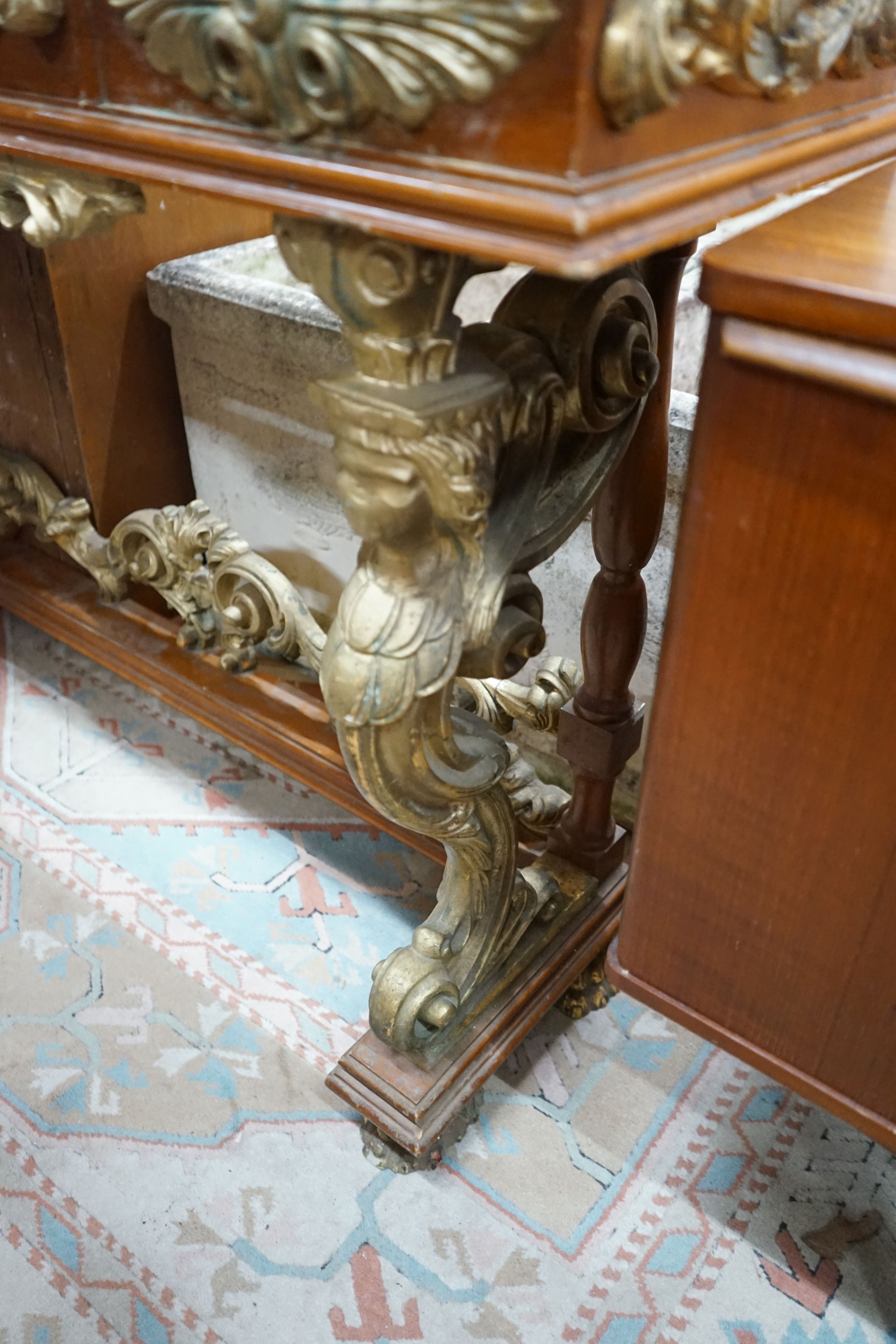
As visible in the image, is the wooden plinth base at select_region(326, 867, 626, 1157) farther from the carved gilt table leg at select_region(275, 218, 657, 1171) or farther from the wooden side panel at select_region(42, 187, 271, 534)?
the wooden side panel at select_region(42, 187, 271, 534)

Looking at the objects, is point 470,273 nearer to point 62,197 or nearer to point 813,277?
point 813,277

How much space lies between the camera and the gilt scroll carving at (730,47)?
1.16ft

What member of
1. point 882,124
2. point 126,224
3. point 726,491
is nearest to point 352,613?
point 726,491

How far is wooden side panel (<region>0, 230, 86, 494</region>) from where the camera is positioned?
1255 mm

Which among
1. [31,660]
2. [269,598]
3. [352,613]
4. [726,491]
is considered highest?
[726,491]

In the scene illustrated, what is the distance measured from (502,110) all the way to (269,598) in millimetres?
796

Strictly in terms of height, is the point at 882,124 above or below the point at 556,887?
above

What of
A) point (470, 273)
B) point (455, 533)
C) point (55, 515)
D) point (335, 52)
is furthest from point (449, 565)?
point (55, 515)

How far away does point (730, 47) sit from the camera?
0.42 metres

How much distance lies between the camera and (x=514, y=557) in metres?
0.63

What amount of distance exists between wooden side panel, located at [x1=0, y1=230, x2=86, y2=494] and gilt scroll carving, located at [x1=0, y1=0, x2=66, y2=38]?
762 mm

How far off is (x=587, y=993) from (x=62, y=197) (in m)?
0.85

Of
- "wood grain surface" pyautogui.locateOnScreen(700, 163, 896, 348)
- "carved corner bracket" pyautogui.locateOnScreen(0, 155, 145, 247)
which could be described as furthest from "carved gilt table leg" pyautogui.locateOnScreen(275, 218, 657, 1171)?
"carved corner bracket" pyautogui.locateOnScreen(0, 155, 145, 247)

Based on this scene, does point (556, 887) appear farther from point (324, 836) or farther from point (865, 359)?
point (865, 359)
